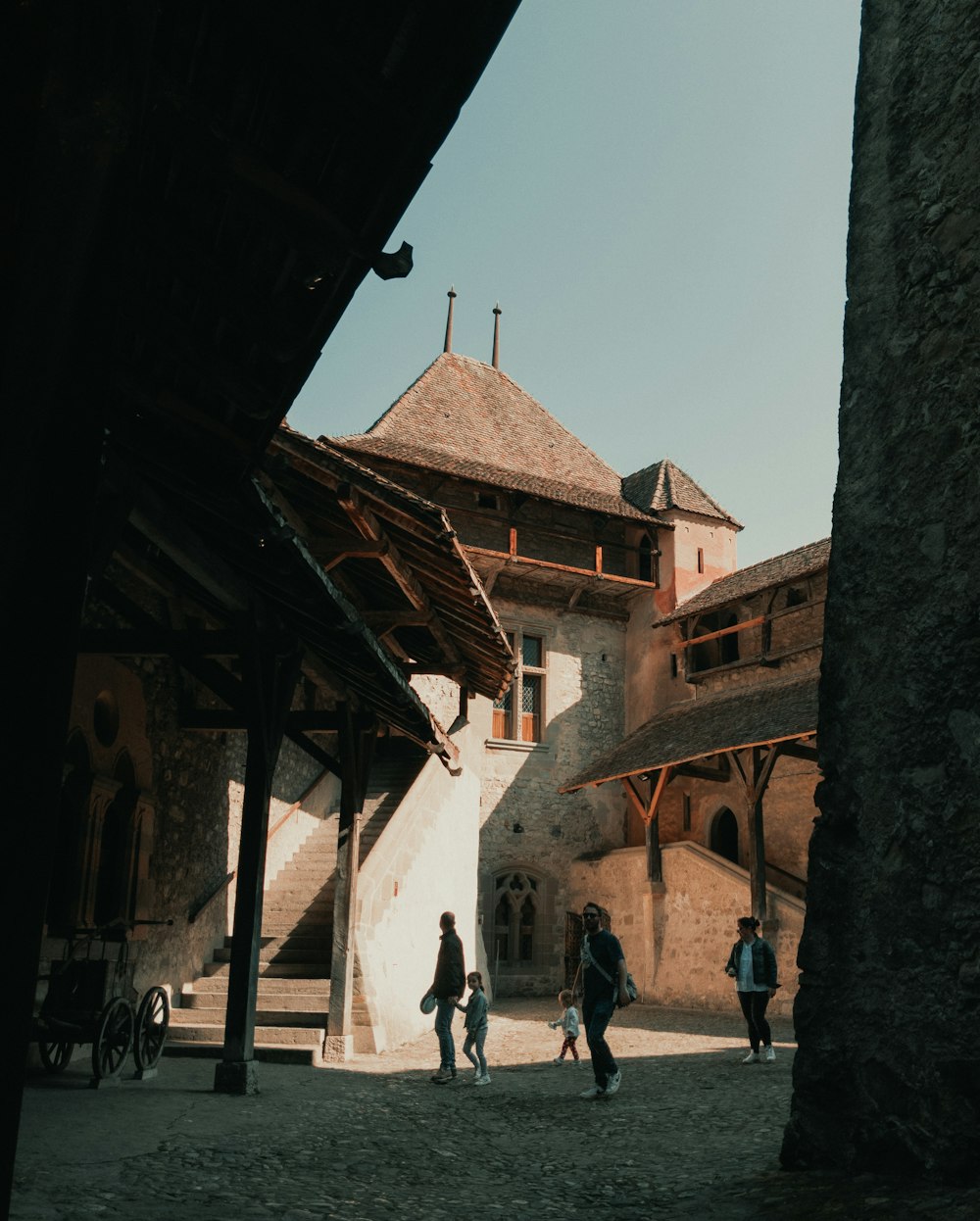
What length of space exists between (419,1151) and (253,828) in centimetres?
248

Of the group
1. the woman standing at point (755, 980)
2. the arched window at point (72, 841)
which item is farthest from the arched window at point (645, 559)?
the arched window at point (72, 841)

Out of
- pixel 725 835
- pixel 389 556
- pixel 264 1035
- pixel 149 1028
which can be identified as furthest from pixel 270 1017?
pixel 725 835

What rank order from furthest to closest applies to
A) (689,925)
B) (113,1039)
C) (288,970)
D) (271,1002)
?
(689,925) → (288,970) → (271,1002) → (113,1039)

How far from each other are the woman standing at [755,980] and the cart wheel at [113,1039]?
4929 millimetres

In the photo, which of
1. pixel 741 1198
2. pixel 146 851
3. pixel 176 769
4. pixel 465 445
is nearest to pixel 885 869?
pixel 741 1198

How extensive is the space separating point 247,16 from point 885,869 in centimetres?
301

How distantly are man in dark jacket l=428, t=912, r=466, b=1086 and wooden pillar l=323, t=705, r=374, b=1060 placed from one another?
0.95 meters

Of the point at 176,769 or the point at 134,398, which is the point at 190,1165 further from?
the point at 176,769

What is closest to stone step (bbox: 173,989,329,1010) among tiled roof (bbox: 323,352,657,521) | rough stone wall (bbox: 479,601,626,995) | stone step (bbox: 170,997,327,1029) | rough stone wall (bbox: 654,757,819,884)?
stone step (bbox: 170,997,327,1029)

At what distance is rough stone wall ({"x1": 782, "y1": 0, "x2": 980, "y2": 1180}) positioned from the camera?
321cm

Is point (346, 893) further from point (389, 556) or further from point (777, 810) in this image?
point (777, 810)

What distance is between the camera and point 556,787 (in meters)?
20.8

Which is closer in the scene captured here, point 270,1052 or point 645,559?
point 270,1052

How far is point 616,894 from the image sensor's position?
18781 mm
